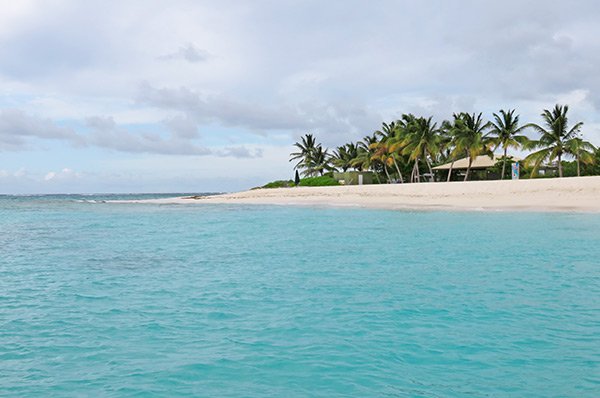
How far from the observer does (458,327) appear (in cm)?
642

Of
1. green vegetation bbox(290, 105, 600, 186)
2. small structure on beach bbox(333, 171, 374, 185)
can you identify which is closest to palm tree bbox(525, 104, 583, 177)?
green vegetation bbox(290, 105, 600, 186)

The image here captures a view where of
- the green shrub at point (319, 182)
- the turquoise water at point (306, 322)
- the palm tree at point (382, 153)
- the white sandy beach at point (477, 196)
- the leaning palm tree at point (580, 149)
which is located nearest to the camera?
the turquoise water at point (306, 322)

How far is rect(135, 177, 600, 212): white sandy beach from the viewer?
94.6 ft

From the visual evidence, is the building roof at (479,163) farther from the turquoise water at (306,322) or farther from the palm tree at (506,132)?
the turquoise water at (306,322)

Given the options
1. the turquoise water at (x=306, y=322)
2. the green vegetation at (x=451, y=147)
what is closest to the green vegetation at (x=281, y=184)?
the green vegetation at (x=451, y=147)

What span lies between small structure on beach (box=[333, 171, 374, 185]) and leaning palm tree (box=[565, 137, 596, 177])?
77.8 feet

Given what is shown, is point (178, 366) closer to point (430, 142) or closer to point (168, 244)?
point (168, 244)

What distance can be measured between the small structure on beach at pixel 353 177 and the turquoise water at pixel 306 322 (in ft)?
150

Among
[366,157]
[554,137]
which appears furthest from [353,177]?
[554,137]

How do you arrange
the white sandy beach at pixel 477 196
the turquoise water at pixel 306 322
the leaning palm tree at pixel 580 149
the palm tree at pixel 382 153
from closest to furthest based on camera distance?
the turquoise water at pixel 306 322
the white sandy beach at pixel 477 196
the leaning palm tree at pixel 580 149
the palm tree at pixel 382 153

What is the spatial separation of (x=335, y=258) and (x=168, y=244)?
6.31 metres

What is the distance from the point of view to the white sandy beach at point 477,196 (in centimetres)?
2883

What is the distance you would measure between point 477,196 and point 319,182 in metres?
28.2

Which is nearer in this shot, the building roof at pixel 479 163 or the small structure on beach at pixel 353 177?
the building roof at pixel 479 163
